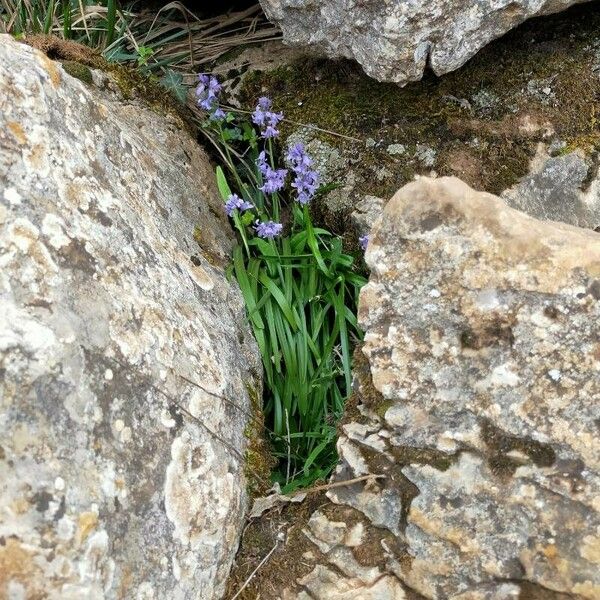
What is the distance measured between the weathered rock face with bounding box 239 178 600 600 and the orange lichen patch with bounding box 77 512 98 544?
0.64 meters

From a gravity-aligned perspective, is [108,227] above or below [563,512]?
above

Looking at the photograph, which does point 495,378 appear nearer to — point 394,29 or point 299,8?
point 394,29

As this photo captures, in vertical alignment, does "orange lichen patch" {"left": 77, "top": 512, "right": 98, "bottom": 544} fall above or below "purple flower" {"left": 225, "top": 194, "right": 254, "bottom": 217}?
below

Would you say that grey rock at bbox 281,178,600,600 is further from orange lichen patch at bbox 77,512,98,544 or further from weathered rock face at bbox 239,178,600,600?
orange lichen patch at bbox 77,512,98,544

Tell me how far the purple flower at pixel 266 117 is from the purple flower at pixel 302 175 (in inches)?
5.2

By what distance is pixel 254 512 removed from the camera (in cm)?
221

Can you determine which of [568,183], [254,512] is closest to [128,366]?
[254,512]

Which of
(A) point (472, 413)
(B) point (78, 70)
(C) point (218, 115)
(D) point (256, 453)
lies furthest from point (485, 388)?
(B) point (78, 70)

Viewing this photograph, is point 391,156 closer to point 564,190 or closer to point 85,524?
point 564,190

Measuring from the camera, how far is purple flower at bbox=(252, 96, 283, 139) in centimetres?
289

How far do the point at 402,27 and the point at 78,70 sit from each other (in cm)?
118

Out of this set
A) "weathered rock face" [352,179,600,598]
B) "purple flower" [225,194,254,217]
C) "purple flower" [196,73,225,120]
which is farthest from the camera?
"purple flower" [196,73,225,120]

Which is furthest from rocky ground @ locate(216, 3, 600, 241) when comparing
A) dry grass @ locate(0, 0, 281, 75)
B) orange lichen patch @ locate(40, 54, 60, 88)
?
orange lichen patch @ locate(40, 54, 60, 88)

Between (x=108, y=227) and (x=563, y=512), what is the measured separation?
142cm
